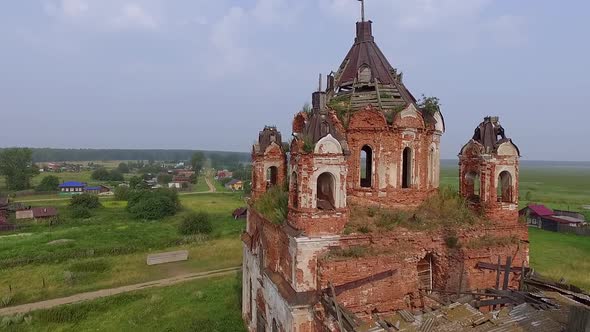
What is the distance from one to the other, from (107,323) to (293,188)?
586 inches

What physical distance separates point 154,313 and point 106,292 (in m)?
6.55

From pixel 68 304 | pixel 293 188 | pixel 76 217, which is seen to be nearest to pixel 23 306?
pixel 68 304

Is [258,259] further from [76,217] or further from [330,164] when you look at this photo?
[76,217]

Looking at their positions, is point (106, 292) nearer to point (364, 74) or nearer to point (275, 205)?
point (275, 205)

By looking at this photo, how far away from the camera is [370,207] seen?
1254 centimetres

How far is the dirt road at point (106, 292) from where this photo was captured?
22.6 m

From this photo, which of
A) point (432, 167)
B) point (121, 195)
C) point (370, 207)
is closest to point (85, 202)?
point (121, 195)

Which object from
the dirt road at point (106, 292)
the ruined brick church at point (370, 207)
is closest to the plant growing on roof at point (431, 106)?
the ruined brick church at point (370, 207)

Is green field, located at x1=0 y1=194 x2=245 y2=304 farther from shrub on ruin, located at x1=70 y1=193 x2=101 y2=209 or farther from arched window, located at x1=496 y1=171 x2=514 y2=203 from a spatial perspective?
arched window, located at x1=496 y1=171 x2=514 y2=203

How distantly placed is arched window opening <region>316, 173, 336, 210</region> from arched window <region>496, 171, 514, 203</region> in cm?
550

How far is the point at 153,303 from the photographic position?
22.4 meters

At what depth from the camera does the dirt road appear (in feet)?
74.1

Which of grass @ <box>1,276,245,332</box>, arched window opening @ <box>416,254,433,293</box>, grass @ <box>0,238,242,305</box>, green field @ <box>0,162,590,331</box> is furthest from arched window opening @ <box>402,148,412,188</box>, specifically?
grass @ <box>0,238,242,305</box>

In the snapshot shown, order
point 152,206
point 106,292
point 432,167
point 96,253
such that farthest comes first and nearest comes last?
point 152,206 < point 96,253 < point 106,292 < point 432,167
